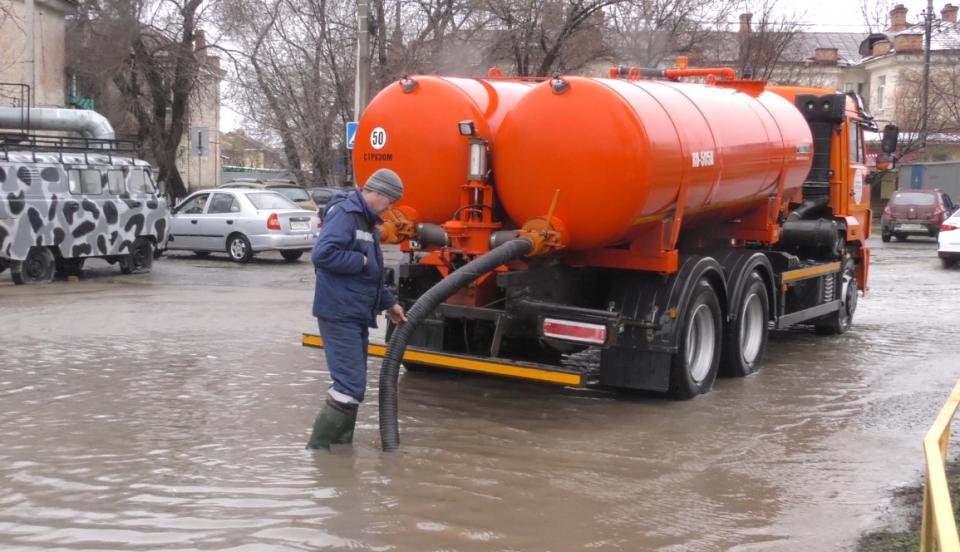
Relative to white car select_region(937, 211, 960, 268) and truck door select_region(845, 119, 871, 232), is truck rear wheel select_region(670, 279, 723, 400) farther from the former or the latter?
white car select_region(937, 211, 960, 268)

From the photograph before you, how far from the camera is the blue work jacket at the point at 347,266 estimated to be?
664cm

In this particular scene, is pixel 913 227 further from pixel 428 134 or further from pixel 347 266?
pixel 347 266

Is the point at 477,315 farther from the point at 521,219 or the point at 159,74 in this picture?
the point at 159,74

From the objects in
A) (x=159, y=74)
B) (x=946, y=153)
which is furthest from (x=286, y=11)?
(x=946, y=153)

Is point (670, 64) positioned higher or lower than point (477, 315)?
higher

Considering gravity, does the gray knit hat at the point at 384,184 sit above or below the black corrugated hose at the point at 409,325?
above

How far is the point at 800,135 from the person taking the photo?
10844 mm

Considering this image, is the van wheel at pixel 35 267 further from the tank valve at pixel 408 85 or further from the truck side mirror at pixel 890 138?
the truck side mirror at pixel 890 138

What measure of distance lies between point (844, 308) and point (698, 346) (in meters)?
4.77

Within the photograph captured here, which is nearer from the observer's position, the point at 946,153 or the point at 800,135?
the point at 800,135

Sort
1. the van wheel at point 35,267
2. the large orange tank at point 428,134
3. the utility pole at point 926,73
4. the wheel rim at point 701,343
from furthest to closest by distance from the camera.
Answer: the utility pole at point 926,73 < the van wheel at point 35,267 < the wheel rim at point 701,343 < the large orange tank at point 428,134

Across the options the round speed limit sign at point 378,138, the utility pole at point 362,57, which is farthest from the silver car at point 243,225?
the round speed limit sign at point 378,138

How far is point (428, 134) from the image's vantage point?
8.30 metres

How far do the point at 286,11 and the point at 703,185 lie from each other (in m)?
24.4
